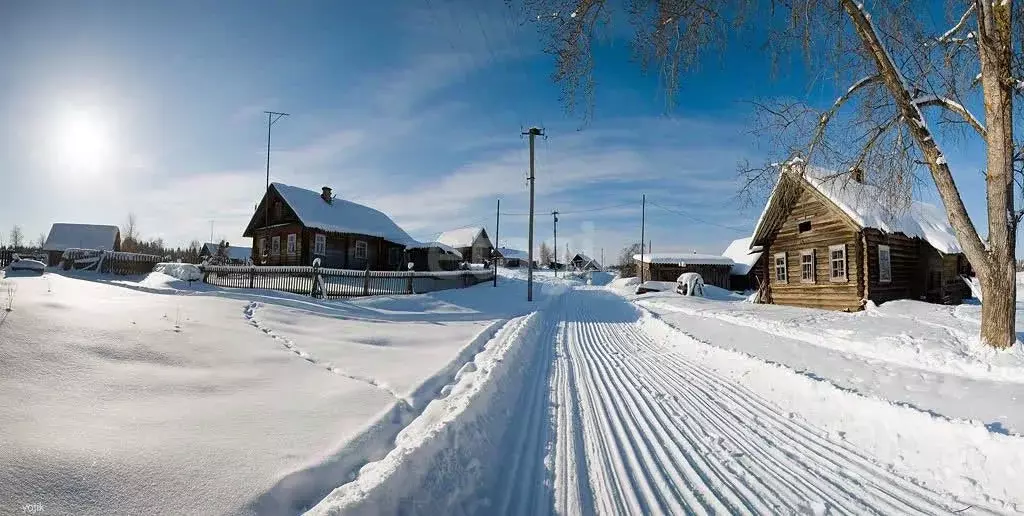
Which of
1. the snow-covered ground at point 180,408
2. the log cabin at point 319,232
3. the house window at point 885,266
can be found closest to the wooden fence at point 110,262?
the log cabin at point 319,232

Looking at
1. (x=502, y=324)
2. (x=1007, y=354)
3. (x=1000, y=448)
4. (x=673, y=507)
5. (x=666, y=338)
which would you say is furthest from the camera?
(x=502, y=324)

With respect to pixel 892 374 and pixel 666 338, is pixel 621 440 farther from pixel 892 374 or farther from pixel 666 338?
pixel 666 338

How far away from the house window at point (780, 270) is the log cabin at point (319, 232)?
24682 mm

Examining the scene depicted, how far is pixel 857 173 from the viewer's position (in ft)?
32.5

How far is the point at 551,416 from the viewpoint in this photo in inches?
193

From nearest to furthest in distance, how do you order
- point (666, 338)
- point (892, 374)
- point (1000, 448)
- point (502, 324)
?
point (1000, 448) → point (892, 374) → point (666, 338) → point (502, 324)

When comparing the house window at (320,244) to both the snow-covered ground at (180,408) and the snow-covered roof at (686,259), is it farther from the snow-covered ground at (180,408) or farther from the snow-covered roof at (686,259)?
the snow-covered roof at (686,259)

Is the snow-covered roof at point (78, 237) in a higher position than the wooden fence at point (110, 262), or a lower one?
higher

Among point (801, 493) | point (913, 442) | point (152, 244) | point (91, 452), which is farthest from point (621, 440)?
point (152, 244)

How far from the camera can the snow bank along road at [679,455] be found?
3.04m

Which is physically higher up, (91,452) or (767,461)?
(91,452)

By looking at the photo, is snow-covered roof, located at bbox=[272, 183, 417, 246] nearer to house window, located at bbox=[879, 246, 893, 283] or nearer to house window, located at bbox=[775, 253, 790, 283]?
house window, located at bbox=[775, 253, 790, 283]

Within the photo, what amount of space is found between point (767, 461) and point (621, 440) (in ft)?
3.99

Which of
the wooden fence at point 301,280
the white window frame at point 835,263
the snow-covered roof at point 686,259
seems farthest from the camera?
the snow-covered roof at point 686,259
